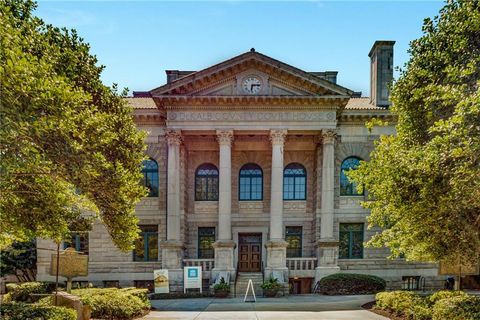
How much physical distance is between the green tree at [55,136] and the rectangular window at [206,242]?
16.7 meters

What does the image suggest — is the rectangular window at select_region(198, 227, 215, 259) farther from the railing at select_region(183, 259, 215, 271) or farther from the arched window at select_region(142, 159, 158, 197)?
the arched window at select_region(142, 159, 158, 197)

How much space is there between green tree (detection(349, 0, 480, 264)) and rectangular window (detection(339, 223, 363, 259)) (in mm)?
14681

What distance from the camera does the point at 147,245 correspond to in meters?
30.5

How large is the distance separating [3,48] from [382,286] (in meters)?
24.8

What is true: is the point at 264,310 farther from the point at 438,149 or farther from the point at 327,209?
the point at 327,209

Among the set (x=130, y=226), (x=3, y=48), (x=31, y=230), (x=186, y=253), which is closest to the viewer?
(x=3, y=48)

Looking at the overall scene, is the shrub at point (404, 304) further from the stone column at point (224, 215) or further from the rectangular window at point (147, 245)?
the rectangular window at point (147, 245)

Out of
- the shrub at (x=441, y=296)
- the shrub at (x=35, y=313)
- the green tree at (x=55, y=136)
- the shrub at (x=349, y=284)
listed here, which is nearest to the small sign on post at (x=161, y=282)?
the shrub at (x=349, y=284)

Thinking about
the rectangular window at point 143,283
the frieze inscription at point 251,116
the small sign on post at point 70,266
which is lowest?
the rectangular window at point 143,283

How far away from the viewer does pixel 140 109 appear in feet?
97.6

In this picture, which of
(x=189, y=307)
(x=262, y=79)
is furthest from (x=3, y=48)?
(x=262, y=79)

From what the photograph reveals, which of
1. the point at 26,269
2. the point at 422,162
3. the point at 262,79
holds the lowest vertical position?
the point at 26,269

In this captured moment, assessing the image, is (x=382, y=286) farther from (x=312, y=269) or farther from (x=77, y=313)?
(x=77, y=313)

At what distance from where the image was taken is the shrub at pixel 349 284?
25.2 meters
